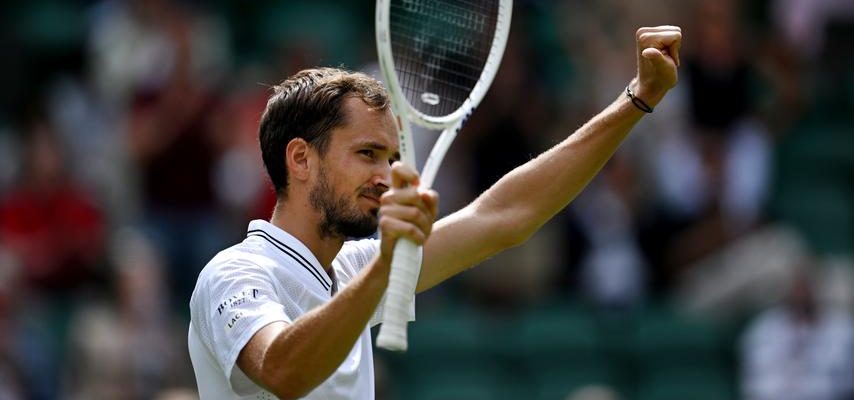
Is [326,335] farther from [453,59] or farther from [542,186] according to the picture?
[453,59]

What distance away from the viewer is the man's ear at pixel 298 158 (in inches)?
183

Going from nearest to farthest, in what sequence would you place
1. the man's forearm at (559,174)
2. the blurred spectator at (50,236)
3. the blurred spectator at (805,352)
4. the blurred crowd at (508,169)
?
the man's forearm at (559,174), the blurred spectator at (805,352), the blurred crowd at (508,169), the blurred spectator at (50,236)

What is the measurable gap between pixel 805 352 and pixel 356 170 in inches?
243

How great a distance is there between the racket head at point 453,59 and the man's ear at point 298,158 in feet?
1.05

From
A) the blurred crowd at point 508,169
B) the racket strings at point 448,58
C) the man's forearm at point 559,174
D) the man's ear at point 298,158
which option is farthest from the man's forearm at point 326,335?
the blurred crowd at point 508,169

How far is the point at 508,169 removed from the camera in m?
11.1

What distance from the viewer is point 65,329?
Result: 1103cm

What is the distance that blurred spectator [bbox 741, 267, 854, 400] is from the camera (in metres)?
9.98

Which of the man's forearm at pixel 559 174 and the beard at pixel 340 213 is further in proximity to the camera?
the man's forearm at pixel 559 174

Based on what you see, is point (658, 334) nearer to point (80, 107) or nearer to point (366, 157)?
point (80, 107)

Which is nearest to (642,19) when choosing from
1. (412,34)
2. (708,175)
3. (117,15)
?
(708,175)

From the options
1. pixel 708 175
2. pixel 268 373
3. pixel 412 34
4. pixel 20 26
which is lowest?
pixel 268 373

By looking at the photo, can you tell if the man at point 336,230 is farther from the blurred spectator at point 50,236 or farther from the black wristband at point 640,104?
the blurred spectator at point 50,236

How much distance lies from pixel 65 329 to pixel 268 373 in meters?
7.19
